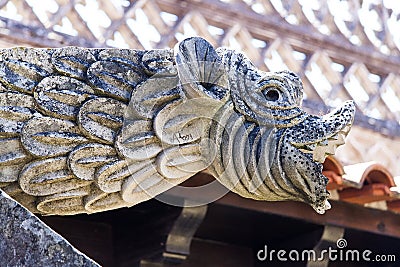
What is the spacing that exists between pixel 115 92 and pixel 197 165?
0.26 metres

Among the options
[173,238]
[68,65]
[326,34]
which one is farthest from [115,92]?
[326,34]

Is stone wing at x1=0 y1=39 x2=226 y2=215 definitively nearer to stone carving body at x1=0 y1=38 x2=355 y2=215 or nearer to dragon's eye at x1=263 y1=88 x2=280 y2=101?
stone carving body at x1=0 y1=38 x2=355 y2=215

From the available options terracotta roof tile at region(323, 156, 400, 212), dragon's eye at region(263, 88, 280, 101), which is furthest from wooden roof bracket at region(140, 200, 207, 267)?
dragon's eye at region(263, 88, 280, 101)

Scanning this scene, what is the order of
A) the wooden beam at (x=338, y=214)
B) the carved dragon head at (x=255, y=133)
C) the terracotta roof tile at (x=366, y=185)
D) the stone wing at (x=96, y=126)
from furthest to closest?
the wooden beam at (x=338, y=214)
the terracotta roof tile at (x=366, y=185)
the carved dragon head at (x=255, y=133)
the stone wing at (x=96, y=126)

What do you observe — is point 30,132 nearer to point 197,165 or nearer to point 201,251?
point 197,165

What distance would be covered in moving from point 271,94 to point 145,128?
0.33 meters

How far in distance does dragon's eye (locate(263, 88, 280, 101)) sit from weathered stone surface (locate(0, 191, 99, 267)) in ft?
2.13

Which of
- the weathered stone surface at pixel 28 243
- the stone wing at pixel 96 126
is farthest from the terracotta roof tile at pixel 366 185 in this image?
the weathered stone surface at pixel 28 243

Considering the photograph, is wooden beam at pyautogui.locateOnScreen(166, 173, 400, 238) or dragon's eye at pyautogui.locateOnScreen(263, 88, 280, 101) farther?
wooden beam at pyautogui.locateOnScreen(166, 173, 400, 238)

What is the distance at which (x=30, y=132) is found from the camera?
2.27 metres

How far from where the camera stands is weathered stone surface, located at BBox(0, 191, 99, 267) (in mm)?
2016

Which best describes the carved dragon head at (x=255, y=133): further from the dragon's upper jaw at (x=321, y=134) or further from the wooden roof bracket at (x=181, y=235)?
the wooden roof bracket at (x=181, y=235)

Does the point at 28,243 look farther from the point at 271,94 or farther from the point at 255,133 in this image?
the point at 271,94

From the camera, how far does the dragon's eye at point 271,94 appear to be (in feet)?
8.08
